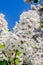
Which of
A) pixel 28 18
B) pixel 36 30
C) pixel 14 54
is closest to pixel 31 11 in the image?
pixel 28 18

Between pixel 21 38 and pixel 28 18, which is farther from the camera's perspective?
pixel 28 18

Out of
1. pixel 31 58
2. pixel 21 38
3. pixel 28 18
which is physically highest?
pixel 28 18

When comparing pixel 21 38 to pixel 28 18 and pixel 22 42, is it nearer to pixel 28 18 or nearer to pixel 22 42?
pixel 22 42

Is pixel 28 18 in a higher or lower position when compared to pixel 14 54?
higher

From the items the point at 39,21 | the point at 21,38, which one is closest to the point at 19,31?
the point at 21,38

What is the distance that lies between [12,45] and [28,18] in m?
1.07

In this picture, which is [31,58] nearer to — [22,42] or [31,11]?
[22,42]

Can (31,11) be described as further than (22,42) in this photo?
Yes

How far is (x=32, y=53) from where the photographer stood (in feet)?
26.7

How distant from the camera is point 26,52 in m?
8.15

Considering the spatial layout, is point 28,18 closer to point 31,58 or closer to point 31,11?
point 31,11

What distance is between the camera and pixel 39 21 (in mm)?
8664

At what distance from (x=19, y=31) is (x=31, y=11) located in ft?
3.44

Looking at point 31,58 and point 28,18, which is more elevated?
point 28,18
